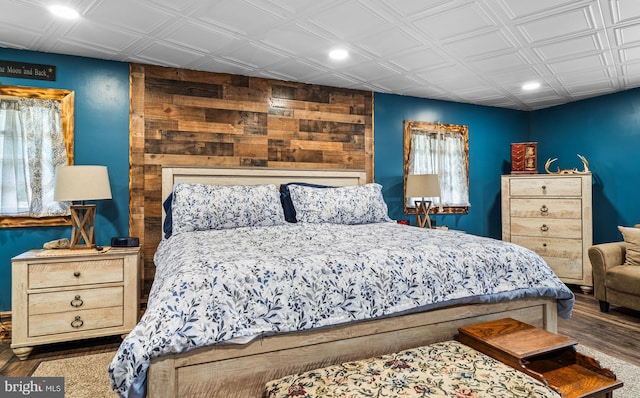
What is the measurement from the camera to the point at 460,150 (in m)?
4.98

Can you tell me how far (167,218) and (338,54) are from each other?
2094 millimetres

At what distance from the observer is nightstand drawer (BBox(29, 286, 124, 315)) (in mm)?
2591

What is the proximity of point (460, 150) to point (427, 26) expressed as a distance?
2.61 meters

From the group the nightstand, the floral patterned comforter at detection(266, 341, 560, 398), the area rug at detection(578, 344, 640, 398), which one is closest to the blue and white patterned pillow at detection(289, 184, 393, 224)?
the nightstand

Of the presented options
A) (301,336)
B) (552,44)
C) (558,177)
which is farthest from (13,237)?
(558,177)

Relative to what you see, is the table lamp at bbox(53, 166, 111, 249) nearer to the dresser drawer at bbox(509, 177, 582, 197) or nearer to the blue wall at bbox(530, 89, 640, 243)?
the dresser drawer at bbox(509, 177, 582, 197)

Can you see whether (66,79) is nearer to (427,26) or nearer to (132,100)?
(132,100)

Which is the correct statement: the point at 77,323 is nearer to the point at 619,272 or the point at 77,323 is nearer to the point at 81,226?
the point at 81,226

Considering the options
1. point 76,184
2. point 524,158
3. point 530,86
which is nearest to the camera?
point 76,184

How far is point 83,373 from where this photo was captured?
2332 millimetres

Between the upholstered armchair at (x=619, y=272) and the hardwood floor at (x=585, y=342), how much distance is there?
164mm

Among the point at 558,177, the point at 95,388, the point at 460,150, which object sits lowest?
the point at 95,388

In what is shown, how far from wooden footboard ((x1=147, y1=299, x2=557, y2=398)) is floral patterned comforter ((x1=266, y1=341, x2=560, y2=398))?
0.31 feet

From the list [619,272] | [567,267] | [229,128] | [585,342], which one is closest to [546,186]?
[567,267]
